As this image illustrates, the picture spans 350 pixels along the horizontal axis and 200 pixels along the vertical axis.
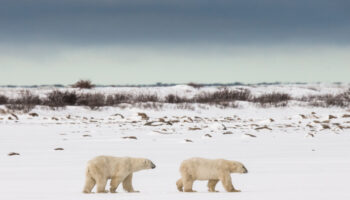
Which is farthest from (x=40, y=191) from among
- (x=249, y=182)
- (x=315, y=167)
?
(x=315, y=167)

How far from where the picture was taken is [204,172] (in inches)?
224

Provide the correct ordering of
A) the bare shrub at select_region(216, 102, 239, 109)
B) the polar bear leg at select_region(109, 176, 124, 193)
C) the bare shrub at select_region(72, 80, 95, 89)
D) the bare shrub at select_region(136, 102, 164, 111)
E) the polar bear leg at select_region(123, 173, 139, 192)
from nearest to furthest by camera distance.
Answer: the polar bear leg at select_region(109, 176, 124, 193) < the polar bear leg at select_region(123, 173, 139, 192) < the bare shrub at select_region(136, 102, 164, 111) < the bare shrub at select_region(216, 102, 239, 109) < the bare shrub at select_region(72, 80, 95, 89)

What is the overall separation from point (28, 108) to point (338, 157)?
1748 cm

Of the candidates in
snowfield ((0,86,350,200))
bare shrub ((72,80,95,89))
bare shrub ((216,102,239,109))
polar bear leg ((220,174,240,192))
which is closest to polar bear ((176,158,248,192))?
polar bear leg ((220,174,240,192))

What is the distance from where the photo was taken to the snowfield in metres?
5.61

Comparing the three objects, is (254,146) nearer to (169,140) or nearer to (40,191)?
(169,140)

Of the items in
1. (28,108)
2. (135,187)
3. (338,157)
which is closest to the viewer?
(135,187)

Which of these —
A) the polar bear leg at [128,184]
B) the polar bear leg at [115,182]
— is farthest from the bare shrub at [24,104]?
the polar bear leg at [115,182]

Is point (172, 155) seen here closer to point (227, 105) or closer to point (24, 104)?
point (24, 104)

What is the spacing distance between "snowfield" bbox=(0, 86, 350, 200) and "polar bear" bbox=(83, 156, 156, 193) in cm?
19

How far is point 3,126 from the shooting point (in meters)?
16.5

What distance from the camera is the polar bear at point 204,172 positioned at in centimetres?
563

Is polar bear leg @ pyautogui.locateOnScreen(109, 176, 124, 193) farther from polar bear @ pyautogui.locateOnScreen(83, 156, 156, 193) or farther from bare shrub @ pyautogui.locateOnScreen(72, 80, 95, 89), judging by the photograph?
bare shrub @ pyautogui.locateOnScreen(72, 80, 95, 89)

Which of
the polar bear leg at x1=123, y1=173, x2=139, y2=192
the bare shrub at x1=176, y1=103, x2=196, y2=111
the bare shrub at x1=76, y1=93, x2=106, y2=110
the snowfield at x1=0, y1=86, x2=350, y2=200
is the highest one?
the polar bear leg at x1=123, y1=173, x2=139, y2=192
